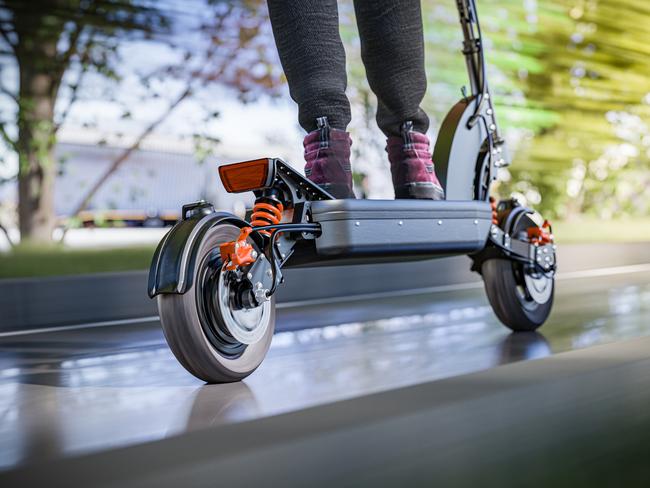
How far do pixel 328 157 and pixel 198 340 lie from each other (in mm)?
371

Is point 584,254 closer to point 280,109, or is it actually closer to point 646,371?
point 280,109

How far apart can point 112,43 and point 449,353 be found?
7.31 feet

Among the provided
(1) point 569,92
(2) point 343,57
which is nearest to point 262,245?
(2) point 343,57

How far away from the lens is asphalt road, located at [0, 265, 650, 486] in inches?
36.3

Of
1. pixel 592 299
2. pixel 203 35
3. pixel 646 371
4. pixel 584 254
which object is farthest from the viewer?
pixel 584 254

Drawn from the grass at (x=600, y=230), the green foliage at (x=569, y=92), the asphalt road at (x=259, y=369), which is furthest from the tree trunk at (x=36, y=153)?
the grass at (x=600, y=230)

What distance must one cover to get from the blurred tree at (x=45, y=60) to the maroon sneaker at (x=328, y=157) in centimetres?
200

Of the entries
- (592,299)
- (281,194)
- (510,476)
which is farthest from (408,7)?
(592,299)

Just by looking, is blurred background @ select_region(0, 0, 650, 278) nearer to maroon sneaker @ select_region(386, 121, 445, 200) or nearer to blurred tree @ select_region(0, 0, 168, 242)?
blurred tree @ select_region(0, 0, 168, 242)

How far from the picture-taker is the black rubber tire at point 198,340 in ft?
3.64

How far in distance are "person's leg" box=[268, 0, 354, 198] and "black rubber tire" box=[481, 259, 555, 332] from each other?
50 cm

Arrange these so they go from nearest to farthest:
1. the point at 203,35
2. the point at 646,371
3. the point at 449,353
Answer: the point at 646,371 < the point at 449,353 < the point at 203,35

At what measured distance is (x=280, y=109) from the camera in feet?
A: 12.3

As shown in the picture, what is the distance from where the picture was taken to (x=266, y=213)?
123 centimetres
